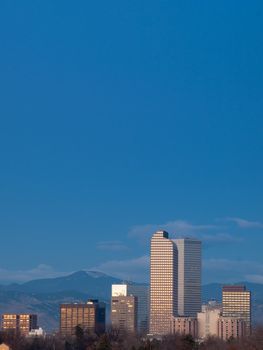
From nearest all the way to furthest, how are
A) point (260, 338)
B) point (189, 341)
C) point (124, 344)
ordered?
point (260, 338)
point (189, 341)
point (124, 344)

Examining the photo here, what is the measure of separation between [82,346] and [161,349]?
1703 centimetres

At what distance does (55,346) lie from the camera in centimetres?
15150

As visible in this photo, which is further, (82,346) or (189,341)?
(82,346)

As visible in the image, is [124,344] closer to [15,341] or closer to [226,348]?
[15,341]

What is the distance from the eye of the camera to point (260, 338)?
379ft

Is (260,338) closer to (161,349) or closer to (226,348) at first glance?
(226,348)

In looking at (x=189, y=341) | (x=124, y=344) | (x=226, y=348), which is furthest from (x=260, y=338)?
(x=124, y=344)

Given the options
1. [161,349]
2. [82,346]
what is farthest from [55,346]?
[161,349]

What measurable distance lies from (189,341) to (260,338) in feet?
60.8

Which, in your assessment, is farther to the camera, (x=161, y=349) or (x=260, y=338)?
(x=161, y=349)

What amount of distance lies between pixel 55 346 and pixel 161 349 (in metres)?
18.8

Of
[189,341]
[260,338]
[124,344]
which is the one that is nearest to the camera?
[260,338]

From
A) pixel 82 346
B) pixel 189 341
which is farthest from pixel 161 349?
pixel 82 346

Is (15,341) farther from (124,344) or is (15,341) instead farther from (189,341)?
(189,341)
